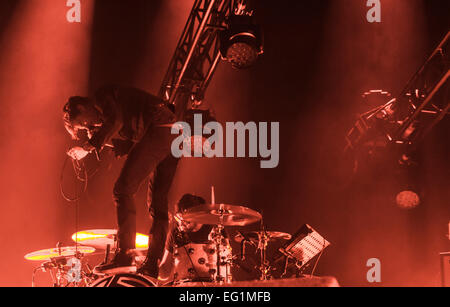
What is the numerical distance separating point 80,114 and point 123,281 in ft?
4.58

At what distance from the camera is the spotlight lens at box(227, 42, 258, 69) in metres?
5.35

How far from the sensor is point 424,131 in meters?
7.18

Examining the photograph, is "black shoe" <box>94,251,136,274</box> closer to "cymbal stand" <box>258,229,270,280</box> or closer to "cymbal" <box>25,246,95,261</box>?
"cymbal stand" <box>258,229,270,280</box>

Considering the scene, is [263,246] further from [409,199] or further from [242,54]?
[409,199]

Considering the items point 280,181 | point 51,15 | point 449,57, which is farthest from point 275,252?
point 51,15

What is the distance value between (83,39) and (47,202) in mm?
2882

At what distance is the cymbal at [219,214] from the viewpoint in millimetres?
4895

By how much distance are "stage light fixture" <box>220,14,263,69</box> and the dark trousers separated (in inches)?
69.4

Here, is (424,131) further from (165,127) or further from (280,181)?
(165,127)

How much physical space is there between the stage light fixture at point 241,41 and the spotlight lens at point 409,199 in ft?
13.8

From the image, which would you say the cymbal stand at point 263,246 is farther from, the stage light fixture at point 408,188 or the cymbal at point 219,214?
the stage light fixture at point 408,188

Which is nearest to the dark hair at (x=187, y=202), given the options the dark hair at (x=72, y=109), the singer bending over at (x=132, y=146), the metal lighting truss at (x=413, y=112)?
the singer bending over at (x=132, y=146)

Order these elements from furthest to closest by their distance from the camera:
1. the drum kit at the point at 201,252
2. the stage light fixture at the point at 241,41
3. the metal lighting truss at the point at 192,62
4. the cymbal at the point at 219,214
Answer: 1. the metal lighting truss at the point at 192,62
2. the stage light fixture at the point at 241,41
3. the drum kit at the point at 201,252
4. the cymbal at the point at 219,214

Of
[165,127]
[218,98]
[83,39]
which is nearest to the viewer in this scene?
[165,127]
